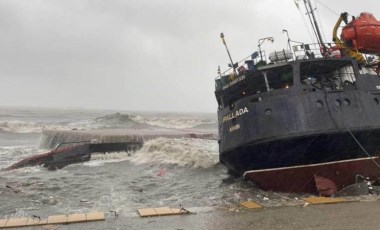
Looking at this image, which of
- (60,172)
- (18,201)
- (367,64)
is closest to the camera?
(18,201)

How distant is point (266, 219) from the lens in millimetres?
9461

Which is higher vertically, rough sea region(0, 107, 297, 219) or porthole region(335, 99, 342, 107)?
porthole region(335, 99, 342, 107)

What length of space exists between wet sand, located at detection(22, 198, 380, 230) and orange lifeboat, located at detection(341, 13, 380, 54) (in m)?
9.20

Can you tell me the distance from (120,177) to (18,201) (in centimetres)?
645

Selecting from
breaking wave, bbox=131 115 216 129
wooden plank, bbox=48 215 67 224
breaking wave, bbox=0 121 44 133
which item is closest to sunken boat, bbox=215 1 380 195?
wooden plank, bbox=48 215 67 224

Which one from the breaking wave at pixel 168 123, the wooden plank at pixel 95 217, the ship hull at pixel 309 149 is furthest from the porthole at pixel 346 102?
the breaking wave at pixel 168 123

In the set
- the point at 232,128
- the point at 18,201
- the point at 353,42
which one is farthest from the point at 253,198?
the point at 353,42

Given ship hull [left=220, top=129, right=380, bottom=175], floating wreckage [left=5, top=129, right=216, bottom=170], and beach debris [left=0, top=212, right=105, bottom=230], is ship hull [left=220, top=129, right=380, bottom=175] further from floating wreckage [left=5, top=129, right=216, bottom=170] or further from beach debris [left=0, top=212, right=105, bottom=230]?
floating wreckage [left=5, top=129, right=216, bottom=170]

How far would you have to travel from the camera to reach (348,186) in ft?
44.0

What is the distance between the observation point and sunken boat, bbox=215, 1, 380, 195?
13102 mm

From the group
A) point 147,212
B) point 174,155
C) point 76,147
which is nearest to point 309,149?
point 147,212

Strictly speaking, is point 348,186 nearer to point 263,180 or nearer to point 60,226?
point 263,180

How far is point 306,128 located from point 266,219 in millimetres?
4553

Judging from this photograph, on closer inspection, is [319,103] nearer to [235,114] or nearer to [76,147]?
[235,114]
